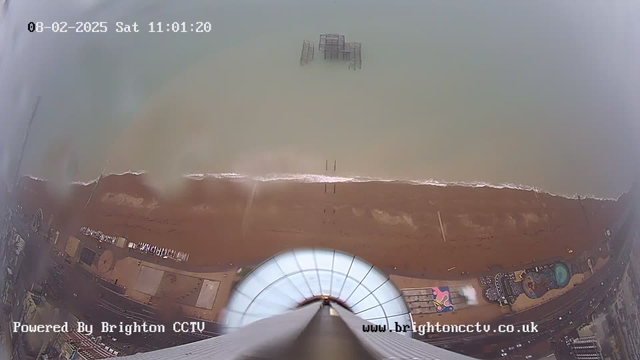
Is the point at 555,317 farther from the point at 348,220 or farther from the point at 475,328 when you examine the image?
the point at 348,220

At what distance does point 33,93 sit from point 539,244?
477cm

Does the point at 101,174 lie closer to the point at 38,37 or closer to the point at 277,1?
the point at 38,37

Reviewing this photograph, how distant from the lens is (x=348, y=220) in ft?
12.6

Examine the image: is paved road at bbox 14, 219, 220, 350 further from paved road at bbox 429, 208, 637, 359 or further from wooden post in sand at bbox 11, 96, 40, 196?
paved road at bbox 429, 208, 637, 359

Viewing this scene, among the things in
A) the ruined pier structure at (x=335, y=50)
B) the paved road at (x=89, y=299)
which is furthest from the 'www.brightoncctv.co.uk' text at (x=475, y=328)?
the ruined pier structure at (x=335, y=50)

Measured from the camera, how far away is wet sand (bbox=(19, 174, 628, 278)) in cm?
373

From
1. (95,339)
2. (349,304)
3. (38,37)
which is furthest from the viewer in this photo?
(38,37)

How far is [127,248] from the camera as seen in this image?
12.2 ft

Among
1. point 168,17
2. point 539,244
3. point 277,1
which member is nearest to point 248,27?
point 277,1

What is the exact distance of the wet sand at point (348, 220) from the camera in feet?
12.3

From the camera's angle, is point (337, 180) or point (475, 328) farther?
point (337, 180)
